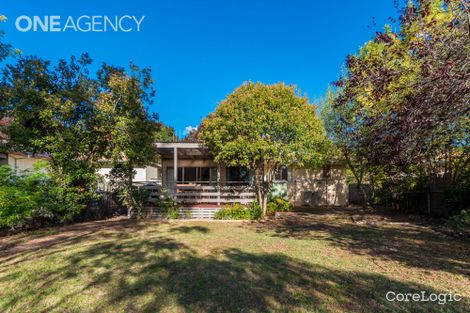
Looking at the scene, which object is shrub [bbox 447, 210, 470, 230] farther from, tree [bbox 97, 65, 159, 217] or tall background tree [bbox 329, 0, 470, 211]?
tree [bbox 97, 65, 159, 217]

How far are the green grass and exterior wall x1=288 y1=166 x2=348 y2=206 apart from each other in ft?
27.8

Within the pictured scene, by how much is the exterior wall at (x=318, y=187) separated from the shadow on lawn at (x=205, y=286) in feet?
36.8

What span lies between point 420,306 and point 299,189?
42.2ft

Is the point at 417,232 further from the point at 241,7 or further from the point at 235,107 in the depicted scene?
the point at 241,7

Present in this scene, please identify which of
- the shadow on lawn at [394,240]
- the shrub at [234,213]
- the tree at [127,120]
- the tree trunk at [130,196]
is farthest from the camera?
the tree trunk at [130,196]

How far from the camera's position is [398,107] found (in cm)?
505

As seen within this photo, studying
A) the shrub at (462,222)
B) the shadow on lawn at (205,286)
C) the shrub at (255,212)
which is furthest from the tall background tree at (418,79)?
the shrub at (255,212)

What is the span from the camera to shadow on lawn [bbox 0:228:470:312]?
299 cm

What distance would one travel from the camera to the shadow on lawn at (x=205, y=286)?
2994 mm

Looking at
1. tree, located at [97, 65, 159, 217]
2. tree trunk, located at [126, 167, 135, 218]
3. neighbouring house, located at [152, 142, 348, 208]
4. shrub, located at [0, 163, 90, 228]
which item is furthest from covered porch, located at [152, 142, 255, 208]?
shrub, located at [0, 163, 90, 228]

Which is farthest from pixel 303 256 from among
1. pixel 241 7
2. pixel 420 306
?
pixel 241 7

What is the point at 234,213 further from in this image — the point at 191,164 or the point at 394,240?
the point at 191,164

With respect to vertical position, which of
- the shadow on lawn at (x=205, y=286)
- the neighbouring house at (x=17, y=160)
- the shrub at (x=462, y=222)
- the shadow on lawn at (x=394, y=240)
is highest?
the neighbouring house at (x=17, y=160)

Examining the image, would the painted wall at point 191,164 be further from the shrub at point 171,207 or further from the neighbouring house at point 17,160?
the neighbouring house at point 17,160
